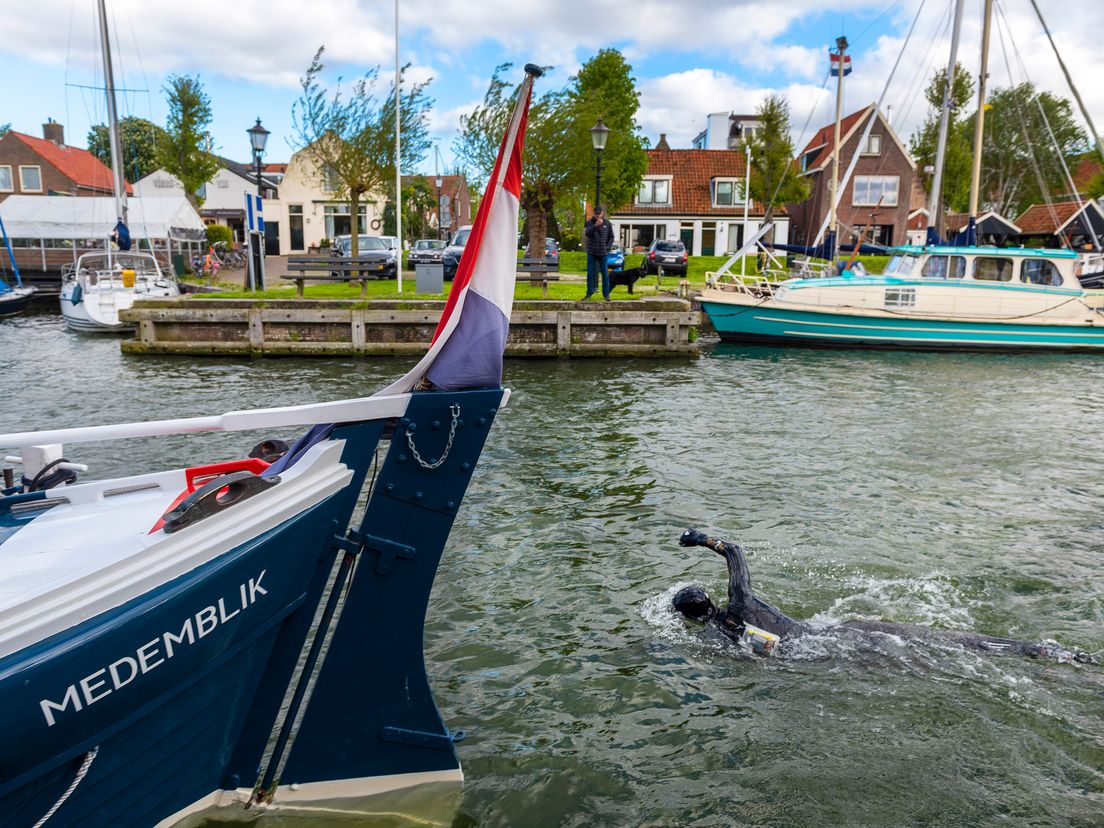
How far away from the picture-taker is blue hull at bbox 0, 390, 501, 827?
2574 mm

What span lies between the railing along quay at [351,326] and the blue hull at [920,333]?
16.3 feet

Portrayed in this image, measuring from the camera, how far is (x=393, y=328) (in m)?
19.9

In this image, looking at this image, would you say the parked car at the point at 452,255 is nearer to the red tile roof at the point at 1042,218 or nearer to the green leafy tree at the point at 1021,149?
the red tile roof at the point at 1042,218

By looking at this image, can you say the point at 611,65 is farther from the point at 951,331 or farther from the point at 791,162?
the point at 951,331

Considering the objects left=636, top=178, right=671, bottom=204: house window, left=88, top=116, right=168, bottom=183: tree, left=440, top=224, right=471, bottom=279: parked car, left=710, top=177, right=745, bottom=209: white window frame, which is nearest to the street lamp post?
left=440, top=224, right=471, bottom=279: parked car

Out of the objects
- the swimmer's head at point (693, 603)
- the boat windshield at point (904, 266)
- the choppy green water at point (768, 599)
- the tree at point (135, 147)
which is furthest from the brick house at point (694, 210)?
the swimmer's head at point (693, 603)

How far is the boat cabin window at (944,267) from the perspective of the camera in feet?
76.9

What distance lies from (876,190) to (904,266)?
29.1m

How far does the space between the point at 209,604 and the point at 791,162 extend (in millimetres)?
43611

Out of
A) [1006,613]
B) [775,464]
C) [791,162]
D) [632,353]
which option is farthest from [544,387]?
[791,162]

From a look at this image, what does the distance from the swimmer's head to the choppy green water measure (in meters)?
0.35

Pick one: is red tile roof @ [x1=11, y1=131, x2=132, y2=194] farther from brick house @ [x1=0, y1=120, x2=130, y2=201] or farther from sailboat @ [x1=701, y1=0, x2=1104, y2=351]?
sailboat @ [x1=701, y1=0, x2=1104, y2=351]

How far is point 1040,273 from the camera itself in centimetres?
2372

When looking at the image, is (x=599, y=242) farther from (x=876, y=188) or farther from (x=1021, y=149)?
(x=1021, y=149)
